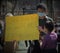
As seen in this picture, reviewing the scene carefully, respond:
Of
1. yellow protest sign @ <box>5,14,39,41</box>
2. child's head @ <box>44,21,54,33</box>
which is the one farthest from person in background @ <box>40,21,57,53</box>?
yellow protest sign @ <box>5,14,39,41</box>

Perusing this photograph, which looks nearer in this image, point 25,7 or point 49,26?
point 49,26

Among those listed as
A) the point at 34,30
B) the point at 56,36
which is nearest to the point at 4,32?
the point at 34,30

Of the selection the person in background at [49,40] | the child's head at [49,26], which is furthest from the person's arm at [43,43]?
the child's head at [49,26]

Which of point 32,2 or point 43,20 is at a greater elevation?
point 32,2

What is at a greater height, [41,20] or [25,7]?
[25,7]

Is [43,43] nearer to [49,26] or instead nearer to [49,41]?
[49,41]

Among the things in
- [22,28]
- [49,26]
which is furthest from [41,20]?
[22,28]

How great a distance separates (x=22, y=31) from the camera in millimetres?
2686

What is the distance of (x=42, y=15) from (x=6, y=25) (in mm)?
430

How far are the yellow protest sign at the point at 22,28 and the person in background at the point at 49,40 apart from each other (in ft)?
0.34

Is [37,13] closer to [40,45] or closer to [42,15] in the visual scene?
[42,15]

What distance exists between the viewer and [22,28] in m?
2.69

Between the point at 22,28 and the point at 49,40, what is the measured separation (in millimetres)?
328

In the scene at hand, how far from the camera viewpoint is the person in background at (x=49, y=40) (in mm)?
2641
